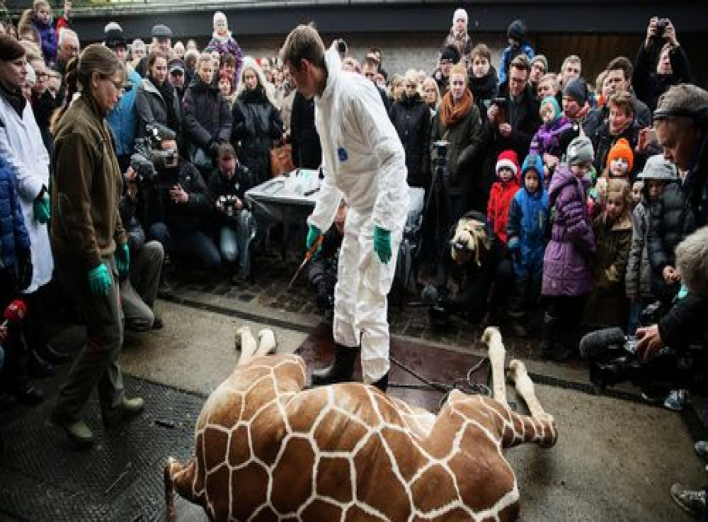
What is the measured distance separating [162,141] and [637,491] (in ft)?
16.8

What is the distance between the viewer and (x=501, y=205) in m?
5.59

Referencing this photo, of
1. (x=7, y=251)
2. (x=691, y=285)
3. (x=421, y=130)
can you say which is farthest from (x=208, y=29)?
(x=691, y=285)

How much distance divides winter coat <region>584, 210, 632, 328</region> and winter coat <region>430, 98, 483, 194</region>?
178 cm

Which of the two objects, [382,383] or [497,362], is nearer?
[497,362]

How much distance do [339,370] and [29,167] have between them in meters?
2.97

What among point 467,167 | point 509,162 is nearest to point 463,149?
point 467,167

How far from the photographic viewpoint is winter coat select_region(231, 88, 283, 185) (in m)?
7.06

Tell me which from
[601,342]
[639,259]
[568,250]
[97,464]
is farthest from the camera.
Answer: [568,250]

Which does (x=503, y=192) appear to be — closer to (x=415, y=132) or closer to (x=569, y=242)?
(x=569, y=242)

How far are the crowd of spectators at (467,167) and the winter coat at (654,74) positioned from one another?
14 millimetres

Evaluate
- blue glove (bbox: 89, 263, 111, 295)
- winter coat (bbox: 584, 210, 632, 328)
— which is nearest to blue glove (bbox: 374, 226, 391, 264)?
Result: blue glove (bbox: 89, 263, 111, 295)

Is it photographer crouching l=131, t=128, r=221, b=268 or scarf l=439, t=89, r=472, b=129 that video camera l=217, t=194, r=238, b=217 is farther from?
scarf l=439, t=89, r=472, b=129

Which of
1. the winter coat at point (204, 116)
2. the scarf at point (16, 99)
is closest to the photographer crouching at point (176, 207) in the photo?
the winter coat at point (204, 116)

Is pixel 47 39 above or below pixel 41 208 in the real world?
above
